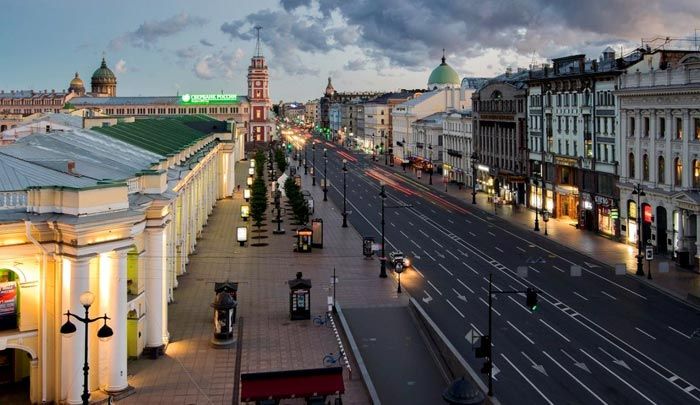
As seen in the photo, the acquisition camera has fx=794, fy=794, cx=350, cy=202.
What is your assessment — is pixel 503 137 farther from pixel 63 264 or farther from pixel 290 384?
pixel 63 264

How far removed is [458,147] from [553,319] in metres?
84.9

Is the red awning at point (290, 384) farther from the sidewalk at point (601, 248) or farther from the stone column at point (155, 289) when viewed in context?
the sidewalk at point (601, 248)

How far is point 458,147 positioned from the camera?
125 m

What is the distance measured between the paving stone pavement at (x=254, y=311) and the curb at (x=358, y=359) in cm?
38

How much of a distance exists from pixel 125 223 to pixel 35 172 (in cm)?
473

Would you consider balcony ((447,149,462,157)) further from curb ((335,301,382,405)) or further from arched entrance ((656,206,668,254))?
curb ((335,301,382,405))

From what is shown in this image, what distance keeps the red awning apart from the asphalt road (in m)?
6.22

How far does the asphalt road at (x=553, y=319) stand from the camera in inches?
1254

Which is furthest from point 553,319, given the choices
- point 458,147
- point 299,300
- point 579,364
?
point 458,147

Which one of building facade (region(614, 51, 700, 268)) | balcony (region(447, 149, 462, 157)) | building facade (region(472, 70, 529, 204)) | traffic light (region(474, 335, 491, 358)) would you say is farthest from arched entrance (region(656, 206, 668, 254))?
balcony (region(447, 149, 462, 157))

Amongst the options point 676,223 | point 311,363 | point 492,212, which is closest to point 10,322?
point 311,363

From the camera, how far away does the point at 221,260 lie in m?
60.8

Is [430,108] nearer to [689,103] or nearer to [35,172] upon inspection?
[689,103]

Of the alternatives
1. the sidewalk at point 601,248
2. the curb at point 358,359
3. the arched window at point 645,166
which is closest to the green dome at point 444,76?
the sidewalk at point 601,248
